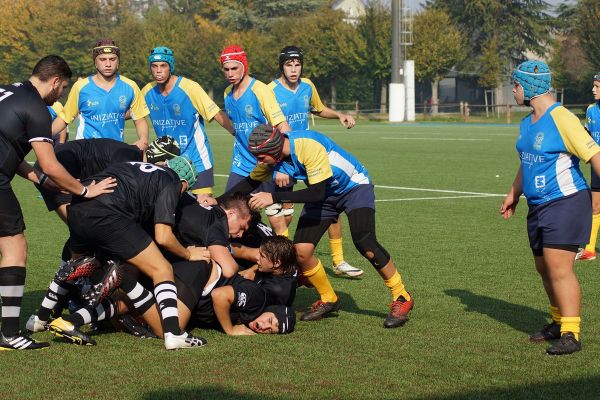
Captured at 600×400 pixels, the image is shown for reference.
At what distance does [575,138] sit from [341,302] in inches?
124

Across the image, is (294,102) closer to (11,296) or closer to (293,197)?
(293,197)

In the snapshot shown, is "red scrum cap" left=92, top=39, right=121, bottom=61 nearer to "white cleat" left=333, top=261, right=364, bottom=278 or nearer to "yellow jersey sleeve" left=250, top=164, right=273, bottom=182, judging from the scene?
"yellow jersey sleeve" left=250, top=164, right=273, bottom=182

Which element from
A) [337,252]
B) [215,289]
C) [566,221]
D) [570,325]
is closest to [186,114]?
[337,252]

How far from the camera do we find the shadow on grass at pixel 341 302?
917 centimetres

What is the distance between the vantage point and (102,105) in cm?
1171

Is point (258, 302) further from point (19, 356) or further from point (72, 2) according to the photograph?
point (72, 2)

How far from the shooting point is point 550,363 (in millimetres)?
7137

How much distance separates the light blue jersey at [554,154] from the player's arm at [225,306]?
2.51 m

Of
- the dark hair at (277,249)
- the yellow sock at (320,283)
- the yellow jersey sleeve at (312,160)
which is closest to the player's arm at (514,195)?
the yellow jersey sleeve at (312,160)

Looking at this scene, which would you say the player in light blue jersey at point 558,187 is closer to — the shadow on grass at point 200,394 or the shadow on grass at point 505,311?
the shadow on grass at point 505,311

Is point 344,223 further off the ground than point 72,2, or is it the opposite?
point 72,2

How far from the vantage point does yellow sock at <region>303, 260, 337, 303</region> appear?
356 inches

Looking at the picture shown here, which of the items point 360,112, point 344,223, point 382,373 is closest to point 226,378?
point 382,373

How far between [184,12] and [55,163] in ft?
354
